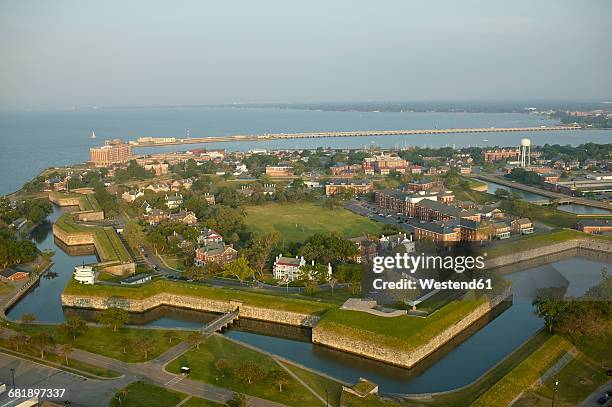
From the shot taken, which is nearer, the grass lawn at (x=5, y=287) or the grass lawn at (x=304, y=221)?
the grass lawn at (x=5, y=287)

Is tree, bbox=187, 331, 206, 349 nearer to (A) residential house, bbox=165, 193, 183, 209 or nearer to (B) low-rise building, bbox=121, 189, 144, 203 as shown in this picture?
(A) residential house, bbox=165, 193, 183, 209

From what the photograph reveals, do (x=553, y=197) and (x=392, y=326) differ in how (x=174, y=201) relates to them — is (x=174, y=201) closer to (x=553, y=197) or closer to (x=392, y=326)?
(x=392, y=326)

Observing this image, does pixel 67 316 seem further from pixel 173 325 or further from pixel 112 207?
pixel 112 207

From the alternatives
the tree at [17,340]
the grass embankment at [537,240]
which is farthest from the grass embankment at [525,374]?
the tree at [17,340]

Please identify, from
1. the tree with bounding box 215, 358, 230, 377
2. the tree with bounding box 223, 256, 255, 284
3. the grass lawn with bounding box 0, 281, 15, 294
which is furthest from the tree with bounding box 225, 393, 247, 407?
the grass lawn with bounding box 0, 281, 15, 294

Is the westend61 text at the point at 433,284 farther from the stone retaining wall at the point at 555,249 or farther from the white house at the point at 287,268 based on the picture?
the stone retaining wall at the point at 555,249

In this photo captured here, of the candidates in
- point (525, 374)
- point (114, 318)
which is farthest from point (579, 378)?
point (114, 318)

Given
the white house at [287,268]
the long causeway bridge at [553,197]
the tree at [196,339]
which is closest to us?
the tree at [196,339]
